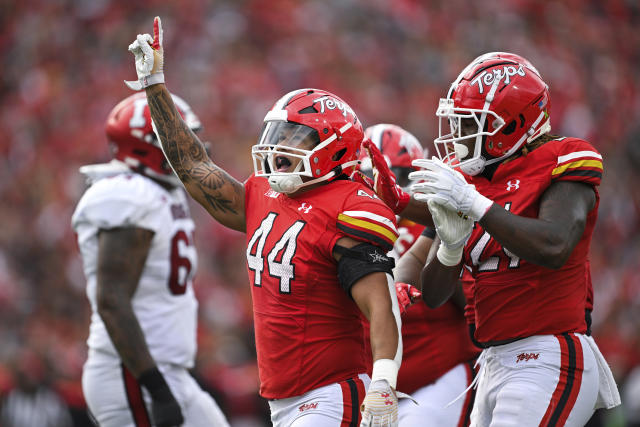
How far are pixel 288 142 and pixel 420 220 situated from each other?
699 millimetres

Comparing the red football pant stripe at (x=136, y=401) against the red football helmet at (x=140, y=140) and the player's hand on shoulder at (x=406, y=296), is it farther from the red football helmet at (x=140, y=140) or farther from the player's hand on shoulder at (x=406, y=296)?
the player's hand on shoulder at (x=406, y=296)

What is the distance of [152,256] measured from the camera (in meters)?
4.20

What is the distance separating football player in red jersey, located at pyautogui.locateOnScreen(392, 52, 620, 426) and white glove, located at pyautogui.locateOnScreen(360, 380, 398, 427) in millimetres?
515

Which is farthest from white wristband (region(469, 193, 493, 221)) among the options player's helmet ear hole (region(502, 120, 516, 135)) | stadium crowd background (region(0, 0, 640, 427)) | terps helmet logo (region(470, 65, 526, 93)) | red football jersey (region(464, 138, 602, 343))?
stadium crowd background (region(0, 0, 640, 427))

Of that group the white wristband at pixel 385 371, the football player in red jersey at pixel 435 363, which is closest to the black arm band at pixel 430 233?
the football player in red jersey at pixel 435 363

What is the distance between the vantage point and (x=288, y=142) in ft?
9.69

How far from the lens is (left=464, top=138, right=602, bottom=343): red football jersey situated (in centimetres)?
284

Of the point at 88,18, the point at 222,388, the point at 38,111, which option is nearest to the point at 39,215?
the point at 38,111

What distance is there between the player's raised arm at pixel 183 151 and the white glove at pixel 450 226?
75 cm

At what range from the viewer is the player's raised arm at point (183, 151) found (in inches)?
121

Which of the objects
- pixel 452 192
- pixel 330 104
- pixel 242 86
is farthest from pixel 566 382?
pixel 242 86

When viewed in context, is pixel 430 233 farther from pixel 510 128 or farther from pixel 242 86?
pixel 242 86

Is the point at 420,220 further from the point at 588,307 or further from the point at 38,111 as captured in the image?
the point at 38,111

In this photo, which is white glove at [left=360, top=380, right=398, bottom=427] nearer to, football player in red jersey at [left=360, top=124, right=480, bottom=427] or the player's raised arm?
the player's raised arm
